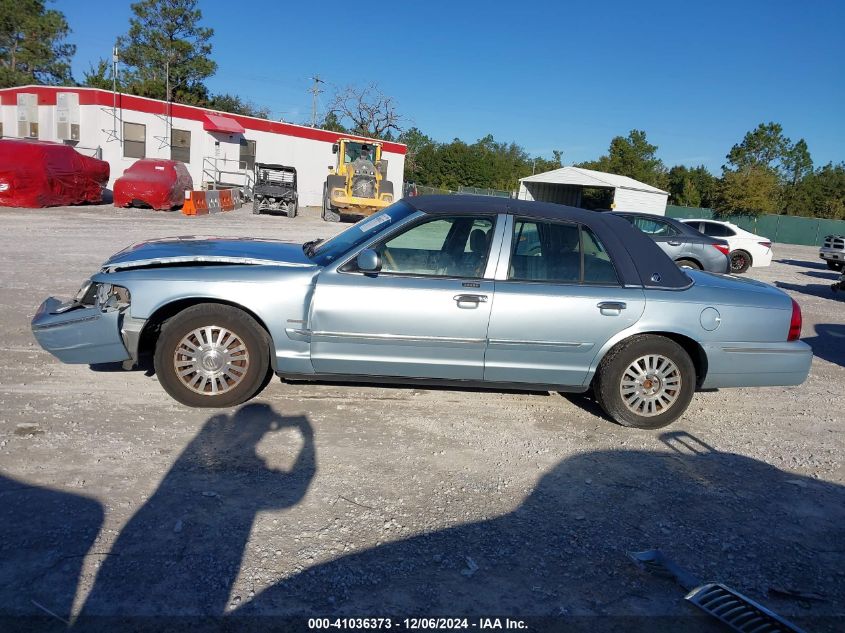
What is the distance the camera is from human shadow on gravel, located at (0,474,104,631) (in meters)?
2.61

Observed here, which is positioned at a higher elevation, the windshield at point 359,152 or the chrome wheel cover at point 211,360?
the windshield at point 359,152

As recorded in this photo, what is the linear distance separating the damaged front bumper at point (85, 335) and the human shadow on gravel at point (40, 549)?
1186 millimetres

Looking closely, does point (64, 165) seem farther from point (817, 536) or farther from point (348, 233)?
point (817, 536)

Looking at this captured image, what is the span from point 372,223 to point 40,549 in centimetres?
314

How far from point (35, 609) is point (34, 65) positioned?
219 ft

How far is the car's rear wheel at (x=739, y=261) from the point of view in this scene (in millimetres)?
17469

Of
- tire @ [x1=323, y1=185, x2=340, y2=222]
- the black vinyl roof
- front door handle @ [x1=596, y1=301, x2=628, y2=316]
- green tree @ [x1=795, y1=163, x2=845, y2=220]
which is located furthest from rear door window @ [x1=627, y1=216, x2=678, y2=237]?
green tree @ [x1=795, y1=163, x2=845, y2=220]

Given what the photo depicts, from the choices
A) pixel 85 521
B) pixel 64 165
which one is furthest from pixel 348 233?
pixel 64 165

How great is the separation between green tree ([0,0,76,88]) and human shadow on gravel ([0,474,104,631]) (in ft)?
206

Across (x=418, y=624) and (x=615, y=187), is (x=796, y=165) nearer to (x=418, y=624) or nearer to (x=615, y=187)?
(x=615, y=187)

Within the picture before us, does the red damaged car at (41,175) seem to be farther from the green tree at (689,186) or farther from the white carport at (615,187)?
the green tree at (689,186)

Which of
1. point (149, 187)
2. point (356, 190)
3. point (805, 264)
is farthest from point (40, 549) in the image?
point (805, 264)

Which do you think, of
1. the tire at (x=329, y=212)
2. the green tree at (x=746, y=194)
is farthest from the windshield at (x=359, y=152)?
the green tree at (x=746, y=194)

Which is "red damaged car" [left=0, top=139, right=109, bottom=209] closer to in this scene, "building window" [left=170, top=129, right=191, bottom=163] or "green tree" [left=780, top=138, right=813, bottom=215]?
"building window" [left=170, top=129, right=191, bottom=163]
